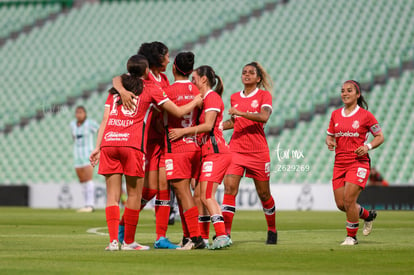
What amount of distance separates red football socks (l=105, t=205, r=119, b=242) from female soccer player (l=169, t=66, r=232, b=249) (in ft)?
3.33

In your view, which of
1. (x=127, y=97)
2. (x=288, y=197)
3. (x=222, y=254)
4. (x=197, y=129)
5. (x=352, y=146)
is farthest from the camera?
(x=288, y=197)

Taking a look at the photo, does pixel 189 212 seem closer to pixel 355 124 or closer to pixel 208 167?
pixel 208 167

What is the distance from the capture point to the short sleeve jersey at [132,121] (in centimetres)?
822

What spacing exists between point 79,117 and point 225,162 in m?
10.6

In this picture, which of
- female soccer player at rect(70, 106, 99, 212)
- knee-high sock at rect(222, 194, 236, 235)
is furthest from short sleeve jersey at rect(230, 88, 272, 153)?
female soccer player at rect(70, 106, 99, 212)

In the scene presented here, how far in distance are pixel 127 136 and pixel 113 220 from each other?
89 cm

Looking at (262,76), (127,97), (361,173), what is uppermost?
(262,76)

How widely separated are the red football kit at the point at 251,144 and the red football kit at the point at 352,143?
3.22 ft

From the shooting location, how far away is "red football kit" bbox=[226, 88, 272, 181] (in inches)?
376

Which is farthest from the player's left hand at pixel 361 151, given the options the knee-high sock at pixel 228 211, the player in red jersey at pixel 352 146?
the knee-high sock at pixel 228 211

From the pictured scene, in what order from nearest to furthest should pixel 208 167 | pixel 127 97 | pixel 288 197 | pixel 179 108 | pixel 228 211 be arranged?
pixel 127 97 → pixel 179 108 → pixel 208 167 → pixel 228 211 → pixel 288 197

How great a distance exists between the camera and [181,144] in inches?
338

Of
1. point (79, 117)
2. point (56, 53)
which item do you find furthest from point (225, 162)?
point (56, 53)

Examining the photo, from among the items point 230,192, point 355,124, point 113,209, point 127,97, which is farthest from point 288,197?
point 127,97
